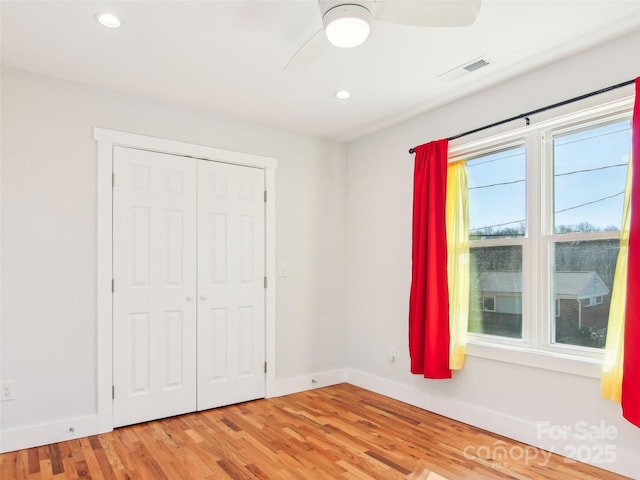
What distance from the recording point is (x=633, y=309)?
2252mm

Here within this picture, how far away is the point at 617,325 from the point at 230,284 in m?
2.81

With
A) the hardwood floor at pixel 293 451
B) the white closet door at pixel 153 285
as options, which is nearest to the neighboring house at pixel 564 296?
the hardwood floor at pixel 293 451

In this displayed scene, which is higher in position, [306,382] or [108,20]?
[108,20]

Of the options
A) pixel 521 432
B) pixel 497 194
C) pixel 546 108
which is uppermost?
pixel 546 108

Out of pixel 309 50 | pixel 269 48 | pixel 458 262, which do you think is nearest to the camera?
pixel 309 50

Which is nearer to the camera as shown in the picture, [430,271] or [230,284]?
[430,271]

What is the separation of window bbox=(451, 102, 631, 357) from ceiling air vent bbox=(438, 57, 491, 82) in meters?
0.53

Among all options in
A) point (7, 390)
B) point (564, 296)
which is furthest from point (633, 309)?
point (7, 390)

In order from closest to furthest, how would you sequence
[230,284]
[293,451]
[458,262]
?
[293,451] < [458,262] < [230,284]

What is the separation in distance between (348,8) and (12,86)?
246 cm

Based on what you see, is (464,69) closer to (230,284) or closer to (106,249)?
(230,284)

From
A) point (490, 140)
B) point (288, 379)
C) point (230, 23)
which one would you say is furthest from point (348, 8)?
point (288, 379)

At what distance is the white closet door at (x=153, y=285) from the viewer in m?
3.20

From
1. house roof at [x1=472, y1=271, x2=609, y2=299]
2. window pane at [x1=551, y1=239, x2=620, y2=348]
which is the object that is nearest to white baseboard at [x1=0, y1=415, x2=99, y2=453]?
house roof at [x1=472, y1=271, x2=609, y2=299]
